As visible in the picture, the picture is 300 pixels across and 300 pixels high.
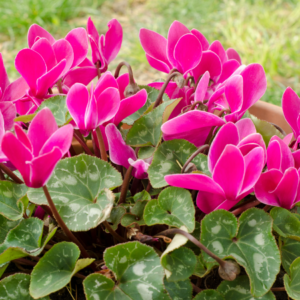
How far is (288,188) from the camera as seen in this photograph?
0.49 metres

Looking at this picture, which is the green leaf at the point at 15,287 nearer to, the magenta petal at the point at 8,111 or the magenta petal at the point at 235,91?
the magenta petal at the point at 8,111

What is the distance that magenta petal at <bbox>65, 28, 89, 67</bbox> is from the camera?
0.66m

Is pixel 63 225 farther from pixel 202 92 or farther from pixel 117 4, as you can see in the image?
pixel 117 4

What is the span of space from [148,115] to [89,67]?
170mm

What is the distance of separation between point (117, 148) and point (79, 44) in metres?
0.21

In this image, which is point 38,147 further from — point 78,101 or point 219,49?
point 219,49

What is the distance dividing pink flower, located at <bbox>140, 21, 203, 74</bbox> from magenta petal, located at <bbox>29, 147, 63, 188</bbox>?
32 centimetres

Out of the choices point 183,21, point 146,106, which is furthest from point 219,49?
→ point 183,21

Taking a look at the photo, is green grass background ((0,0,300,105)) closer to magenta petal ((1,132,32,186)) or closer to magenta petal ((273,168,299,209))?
magenta petal ((273,168,299,209))

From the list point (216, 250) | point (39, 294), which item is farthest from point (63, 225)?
point (216, 250)

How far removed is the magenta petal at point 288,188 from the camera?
479 mm

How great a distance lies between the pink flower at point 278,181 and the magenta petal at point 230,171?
4cm

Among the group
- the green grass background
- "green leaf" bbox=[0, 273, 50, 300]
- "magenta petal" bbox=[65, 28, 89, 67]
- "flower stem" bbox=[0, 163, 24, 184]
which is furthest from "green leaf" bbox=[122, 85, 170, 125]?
the green grass background

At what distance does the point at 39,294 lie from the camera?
457 mm
